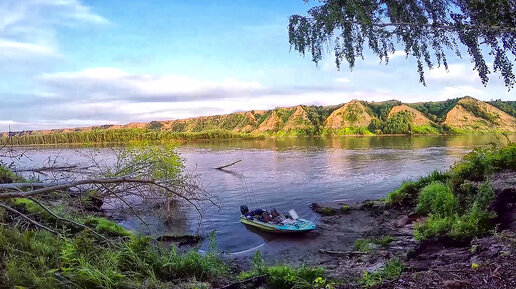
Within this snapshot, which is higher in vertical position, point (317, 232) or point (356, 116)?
point (356, 116)

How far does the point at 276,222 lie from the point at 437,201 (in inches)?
353

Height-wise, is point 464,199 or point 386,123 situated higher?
point 386,123

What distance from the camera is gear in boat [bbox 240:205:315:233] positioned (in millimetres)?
18395

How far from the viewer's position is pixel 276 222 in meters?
19.6

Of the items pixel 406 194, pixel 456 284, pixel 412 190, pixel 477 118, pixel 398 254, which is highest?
pixel 477 118

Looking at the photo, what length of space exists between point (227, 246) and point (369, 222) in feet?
25.4

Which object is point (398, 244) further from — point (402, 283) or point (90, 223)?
point (90, 223)

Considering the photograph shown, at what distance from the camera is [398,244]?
11.8 metres

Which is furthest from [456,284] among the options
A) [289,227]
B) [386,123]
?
[386,123]

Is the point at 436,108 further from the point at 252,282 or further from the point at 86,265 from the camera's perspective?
the point at 86,265

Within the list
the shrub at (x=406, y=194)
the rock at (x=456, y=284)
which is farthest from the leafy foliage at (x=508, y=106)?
the rock at (x=456, y=284)

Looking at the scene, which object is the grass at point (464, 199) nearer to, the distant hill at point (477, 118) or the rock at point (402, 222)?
the rock at point (402, 222)

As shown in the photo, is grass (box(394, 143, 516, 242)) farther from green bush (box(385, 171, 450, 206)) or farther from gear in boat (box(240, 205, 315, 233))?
gear in boat (box(240, 205, 315, 233))

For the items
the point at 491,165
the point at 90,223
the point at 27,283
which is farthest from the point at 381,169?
the point at 27,283
